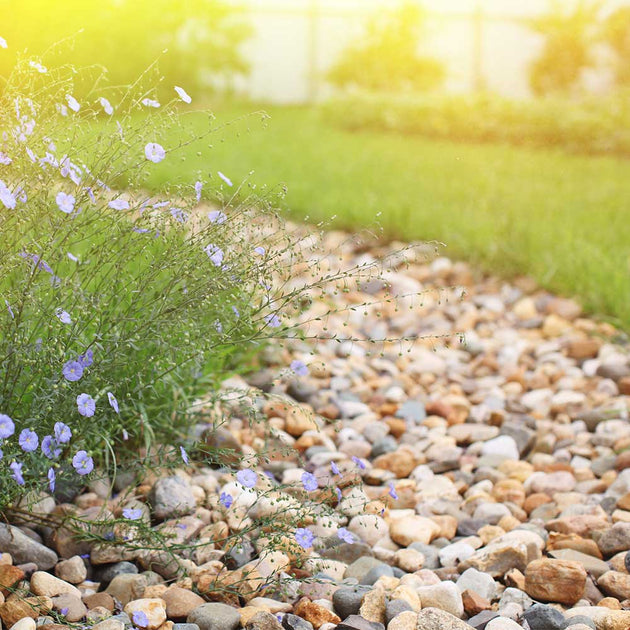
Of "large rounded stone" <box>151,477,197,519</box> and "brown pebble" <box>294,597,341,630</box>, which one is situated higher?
"large rounded stone" <box>151,477,197,519</box>

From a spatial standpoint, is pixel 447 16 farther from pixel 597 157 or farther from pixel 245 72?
pixel 597 157

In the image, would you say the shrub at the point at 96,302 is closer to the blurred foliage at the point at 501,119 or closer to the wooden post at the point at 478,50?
the blurred foliage at the point at 501,119

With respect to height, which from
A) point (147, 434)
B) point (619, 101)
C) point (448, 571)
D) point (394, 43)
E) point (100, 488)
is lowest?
point (448, 571)

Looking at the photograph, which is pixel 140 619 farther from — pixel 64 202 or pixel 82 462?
pixel 64 202

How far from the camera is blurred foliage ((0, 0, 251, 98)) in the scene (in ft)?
18.1

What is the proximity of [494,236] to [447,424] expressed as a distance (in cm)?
199

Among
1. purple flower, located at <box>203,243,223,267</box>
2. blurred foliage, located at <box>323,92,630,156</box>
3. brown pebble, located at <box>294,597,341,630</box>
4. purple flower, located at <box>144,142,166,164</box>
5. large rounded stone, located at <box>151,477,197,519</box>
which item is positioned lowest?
brown pebble, located at <box>294,597,341,630</box>

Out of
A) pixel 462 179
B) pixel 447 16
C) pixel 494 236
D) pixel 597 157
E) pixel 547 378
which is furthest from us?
pixel 447 16

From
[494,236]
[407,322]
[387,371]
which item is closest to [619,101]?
[494,236]

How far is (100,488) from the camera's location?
2.02 m

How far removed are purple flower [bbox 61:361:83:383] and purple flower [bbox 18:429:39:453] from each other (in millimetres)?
111

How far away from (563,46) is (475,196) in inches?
416

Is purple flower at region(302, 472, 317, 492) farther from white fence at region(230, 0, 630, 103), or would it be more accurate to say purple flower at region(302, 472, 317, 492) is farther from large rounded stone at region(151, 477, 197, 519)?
white fence at region(230, 0, 630, 103)

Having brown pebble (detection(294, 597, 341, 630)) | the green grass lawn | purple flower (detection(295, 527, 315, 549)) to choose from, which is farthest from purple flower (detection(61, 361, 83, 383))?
the green grass lawn
